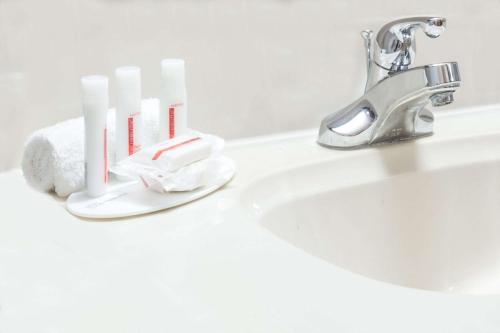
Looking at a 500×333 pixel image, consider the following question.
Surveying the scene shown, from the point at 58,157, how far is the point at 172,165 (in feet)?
0.32

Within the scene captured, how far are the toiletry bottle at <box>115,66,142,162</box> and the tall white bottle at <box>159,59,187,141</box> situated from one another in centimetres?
3

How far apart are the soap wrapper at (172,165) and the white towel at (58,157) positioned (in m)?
0.03

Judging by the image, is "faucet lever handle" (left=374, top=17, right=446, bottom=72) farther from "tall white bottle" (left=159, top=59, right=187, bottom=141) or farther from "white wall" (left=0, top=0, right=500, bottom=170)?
"tall white bottle" (left=159, top=59, right=187, bottom=141)

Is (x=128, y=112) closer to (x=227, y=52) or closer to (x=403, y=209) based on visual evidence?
(x=227, y=52)

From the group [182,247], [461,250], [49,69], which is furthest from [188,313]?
[461,250]

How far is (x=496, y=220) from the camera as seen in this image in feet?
2.92

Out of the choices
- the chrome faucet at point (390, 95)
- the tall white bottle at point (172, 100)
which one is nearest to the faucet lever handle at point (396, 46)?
the chrome faucet at point (390, 95)

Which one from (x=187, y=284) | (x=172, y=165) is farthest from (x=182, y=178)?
(x=187, y=284)

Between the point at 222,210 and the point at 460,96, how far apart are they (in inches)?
18.7

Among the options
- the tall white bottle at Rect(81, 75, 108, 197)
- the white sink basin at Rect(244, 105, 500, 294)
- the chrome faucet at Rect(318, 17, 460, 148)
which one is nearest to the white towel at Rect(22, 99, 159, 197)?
the tall white bottle at Rect(81, 75, 108, 197)

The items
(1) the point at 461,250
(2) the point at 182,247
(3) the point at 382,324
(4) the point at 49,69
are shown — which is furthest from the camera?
(1) the point at 461,250

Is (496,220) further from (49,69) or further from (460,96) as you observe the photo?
(49,69)

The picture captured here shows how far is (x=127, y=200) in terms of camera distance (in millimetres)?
667

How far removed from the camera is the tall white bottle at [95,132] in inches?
25.3
